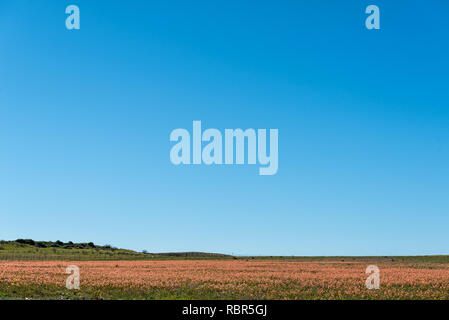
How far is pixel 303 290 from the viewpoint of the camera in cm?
3678

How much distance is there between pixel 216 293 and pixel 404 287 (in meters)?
17.3

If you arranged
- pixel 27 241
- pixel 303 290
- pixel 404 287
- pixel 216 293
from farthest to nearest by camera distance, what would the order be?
pixel 27 241, pixel 404 287, pixel 303 290, pixel 216 293
